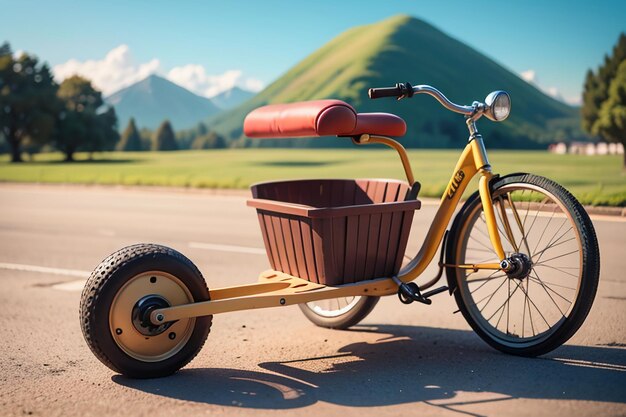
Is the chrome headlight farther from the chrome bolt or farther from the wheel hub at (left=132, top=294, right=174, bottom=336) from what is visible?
the wheel hub at (left=132, top=294, right=174, bottom=336)

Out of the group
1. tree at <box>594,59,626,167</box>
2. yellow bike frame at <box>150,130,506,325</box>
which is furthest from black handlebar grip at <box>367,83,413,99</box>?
tree at <box>594,59,626,167</box>

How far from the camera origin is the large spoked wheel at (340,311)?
4586 mm

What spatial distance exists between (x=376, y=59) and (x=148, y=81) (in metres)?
37.2

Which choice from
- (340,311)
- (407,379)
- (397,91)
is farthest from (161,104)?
(407,379)

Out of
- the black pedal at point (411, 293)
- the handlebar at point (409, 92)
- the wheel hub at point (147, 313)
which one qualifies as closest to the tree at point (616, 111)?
the handlebar at point (409, 92)

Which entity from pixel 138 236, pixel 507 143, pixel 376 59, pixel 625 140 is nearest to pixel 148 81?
pixel 376 59

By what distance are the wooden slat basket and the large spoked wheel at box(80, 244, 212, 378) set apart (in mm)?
578

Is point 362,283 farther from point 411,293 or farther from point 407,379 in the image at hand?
point 407,379

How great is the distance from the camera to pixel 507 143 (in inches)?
3580

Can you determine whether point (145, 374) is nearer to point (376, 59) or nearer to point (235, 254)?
point (235, 254)

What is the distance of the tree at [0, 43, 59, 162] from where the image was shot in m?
47.4

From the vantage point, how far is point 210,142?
6712 cm

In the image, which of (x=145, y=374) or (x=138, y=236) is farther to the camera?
(x=138, y=236)

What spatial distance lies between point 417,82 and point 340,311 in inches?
4097
